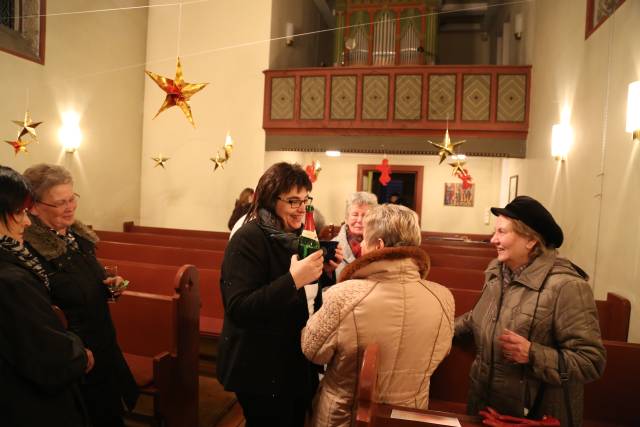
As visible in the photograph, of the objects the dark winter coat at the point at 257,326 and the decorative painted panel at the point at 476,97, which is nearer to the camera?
the dark winter coat at the point at 257,326

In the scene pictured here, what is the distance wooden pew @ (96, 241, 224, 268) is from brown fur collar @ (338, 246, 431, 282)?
3.27 metres

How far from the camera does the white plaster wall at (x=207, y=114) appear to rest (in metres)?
7.67

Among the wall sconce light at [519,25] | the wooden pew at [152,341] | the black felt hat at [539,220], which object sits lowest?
the wooden pew at [152,341]

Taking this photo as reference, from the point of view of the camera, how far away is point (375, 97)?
7117mm

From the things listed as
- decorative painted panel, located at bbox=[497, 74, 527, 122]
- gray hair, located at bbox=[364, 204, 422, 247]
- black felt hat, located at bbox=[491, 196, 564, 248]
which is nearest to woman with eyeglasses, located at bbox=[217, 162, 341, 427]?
gray hair, located at bbox=[364, 204, 422, 247]

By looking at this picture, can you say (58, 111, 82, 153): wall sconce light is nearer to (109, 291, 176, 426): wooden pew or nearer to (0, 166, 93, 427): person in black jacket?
(109, 291, 176, 426): wooden pew

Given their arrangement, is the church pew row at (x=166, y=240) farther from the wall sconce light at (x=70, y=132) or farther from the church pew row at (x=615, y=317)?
the church pew row at (x=615, y=317)

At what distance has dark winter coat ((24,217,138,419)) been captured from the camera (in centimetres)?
159

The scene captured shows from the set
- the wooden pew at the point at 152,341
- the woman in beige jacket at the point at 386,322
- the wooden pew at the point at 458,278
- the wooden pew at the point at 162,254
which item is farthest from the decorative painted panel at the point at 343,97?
the woman in beige jacket at the point at 386,322

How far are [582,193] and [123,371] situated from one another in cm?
414

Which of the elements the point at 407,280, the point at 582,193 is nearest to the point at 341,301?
the point at 407,280

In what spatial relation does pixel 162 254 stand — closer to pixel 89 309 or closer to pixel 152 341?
pixel 152 341

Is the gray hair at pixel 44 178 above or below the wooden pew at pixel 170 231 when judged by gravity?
above

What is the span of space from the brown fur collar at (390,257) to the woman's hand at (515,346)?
0.39 m
